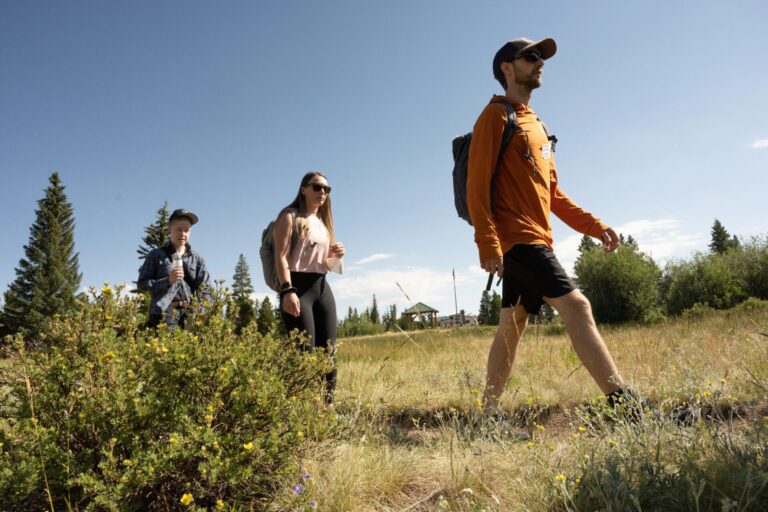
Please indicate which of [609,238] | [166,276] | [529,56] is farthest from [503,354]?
[166,276]

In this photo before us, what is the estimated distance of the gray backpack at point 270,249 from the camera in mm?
3678

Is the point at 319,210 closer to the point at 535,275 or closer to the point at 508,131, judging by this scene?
the point at 508,131

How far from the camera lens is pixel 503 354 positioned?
2.93 metres

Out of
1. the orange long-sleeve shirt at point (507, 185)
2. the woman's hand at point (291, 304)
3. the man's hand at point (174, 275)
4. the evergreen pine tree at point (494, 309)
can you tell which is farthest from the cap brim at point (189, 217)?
the evergreen pine tree at point (494, 309)

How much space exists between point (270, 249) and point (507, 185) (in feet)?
7.07

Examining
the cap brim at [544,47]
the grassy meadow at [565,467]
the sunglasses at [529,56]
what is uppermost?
the cap brim at [544,47]

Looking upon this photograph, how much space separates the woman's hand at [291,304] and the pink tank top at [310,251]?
0.34m

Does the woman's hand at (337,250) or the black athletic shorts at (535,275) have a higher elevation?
the woman's hand at (337,250)

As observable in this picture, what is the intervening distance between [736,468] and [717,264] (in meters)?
45.3

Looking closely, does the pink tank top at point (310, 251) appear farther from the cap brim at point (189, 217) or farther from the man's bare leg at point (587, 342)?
the man's bare leg at point (587, 342)

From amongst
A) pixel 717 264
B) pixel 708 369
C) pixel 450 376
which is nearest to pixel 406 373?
pixel 450 376

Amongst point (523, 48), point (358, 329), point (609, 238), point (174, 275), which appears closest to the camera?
point (523, 48)

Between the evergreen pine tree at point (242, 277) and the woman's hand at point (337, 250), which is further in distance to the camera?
the evergreen pine tree at point (242, 277)

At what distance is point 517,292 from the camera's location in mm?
2994
